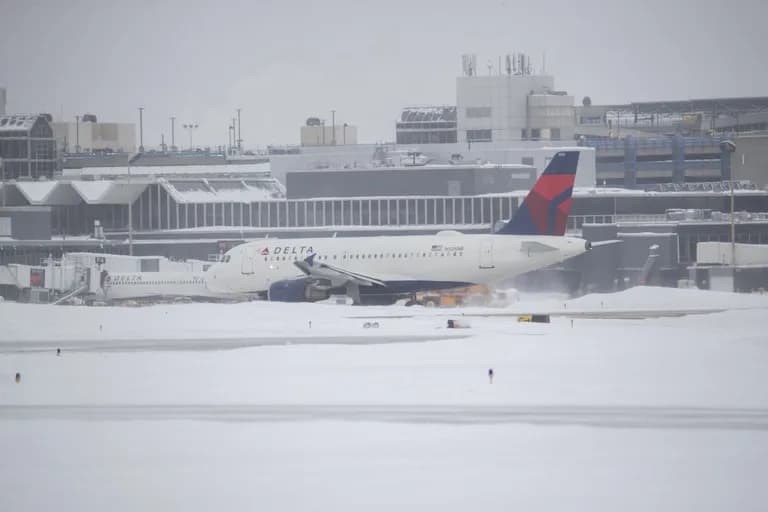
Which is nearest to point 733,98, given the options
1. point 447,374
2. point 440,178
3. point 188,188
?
point 440,178

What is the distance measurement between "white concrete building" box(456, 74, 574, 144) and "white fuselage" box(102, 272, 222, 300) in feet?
247

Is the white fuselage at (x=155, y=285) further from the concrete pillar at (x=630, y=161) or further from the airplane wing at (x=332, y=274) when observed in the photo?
the concrete pillar at (x=630, y=161)

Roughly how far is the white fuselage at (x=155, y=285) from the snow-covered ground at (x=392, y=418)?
24260 millimetres

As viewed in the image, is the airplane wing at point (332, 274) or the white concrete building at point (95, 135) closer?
the airplane wing at point (332, 274)

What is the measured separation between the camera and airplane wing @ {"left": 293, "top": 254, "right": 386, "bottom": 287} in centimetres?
6550

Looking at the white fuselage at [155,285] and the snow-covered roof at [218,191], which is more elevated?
the snow-covered roof at [218,191]

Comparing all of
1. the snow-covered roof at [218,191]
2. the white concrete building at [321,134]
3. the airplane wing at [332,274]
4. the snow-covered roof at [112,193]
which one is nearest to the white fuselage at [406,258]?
the airplane wing at [332,274]

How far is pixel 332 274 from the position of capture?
65750 millimetres

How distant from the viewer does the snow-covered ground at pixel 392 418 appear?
2245cm

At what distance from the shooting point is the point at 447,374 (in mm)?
35250

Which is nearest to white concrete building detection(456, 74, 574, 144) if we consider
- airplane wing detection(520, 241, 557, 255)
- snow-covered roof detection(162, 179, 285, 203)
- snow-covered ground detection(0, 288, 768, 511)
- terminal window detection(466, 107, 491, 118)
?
terminal window detection(466, 107, 491, 118)

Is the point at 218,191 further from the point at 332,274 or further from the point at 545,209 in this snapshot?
the point at 545,209

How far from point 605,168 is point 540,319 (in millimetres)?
106078

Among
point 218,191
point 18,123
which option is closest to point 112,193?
point 218,191
